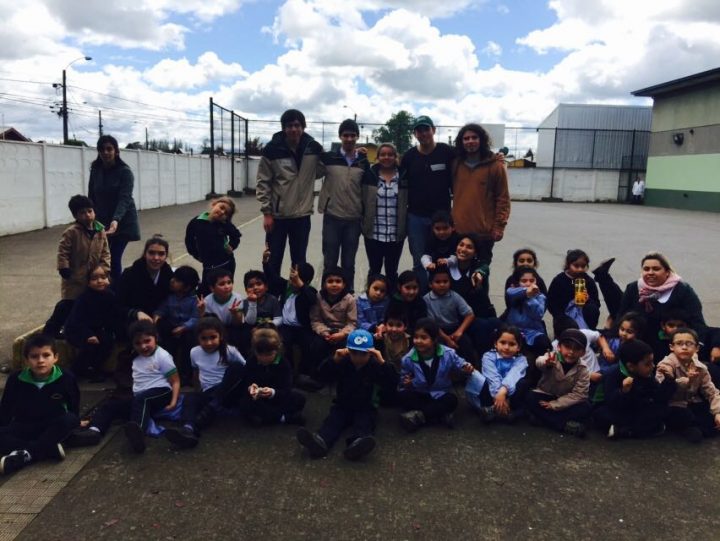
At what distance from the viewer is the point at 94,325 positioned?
4418 mm

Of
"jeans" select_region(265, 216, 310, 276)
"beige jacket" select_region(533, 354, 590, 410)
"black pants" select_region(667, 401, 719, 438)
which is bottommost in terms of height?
"black pants" select_region(667, 401, 719, 438)

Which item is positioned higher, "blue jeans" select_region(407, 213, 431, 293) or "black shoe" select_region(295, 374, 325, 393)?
"blue jeans" select_region(407, 213, 431, 293)

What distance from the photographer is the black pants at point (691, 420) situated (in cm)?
362

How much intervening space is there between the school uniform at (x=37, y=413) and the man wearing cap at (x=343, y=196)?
2.53 m

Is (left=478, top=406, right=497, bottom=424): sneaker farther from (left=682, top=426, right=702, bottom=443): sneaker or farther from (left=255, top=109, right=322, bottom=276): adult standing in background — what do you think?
(left=255, top=109, right=322, bottom=276): adult standing in background

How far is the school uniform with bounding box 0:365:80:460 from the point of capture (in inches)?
127

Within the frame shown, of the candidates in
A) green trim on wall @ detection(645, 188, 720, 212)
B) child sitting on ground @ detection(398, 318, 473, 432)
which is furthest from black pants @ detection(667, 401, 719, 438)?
green trim on wall @ detection(645, 188, 720, 212)

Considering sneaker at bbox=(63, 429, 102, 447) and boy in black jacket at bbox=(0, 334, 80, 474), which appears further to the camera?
sneaker at bbox=(63, 429, 102, 447)

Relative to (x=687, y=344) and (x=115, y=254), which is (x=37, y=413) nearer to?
(x=115, y=254)

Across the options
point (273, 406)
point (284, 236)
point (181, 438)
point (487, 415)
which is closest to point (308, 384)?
point (273, 406)

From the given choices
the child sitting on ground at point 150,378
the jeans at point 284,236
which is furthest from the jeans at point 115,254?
the child sitting on ground at point 150,378

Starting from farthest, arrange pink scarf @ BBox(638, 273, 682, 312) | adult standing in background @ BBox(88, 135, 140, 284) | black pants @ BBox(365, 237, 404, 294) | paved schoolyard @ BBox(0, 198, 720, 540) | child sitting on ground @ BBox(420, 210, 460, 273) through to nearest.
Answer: adult standing in background @ BBox(88, 135, 140, 284), black pants @ BBox(365, 237, 404, 294), child sitting on ground @ BBox(420, 210, 460, 273), pink scarf @ BBox(638, 273, 682, 312), paved schoolyard @ BBox(0, 198, 720, 540)

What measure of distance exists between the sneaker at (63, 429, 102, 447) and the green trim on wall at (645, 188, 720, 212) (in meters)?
27.2

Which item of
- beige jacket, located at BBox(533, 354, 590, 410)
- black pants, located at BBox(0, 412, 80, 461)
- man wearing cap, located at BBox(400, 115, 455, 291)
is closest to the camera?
black pants, located at BBox(0, 412, 80, 461)
